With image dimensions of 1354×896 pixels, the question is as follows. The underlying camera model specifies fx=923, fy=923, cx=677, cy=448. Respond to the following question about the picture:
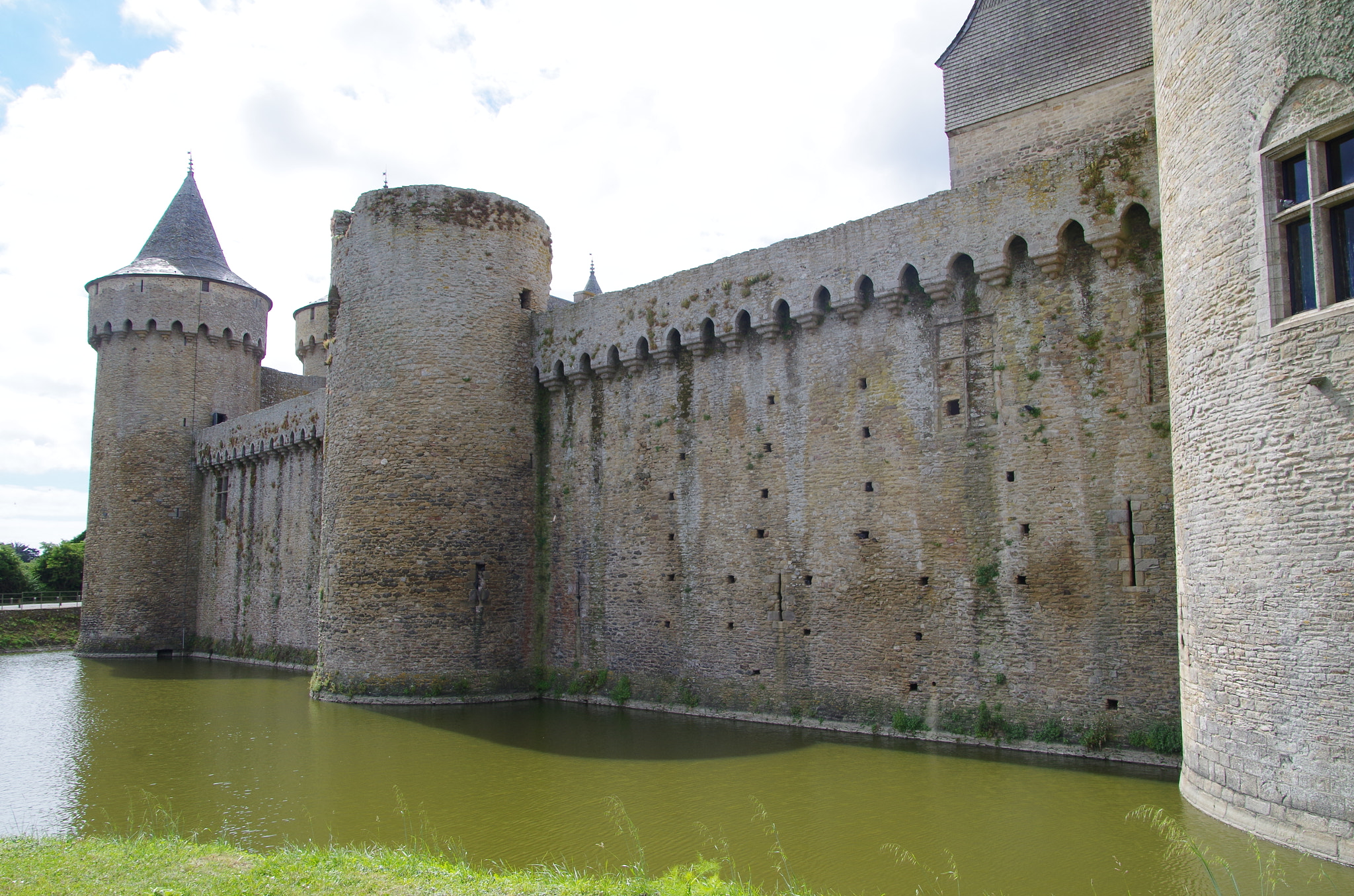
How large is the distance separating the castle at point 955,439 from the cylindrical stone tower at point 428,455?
0.06m

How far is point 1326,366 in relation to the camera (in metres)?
6.48

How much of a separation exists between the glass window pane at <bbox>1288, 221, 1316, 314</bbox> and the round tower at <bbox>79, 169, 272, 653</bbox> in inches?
1108

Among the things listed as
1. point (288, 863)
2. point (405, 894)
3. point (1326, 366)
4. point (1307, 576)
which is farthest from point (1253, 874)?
point (288, 863)

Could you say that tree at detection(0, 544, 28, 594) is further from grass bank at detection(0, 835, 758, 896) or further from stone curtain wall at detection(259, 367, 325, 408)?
grass bank at detection(0, 835, 758, 896)

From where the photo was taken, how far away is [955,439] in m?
11.6

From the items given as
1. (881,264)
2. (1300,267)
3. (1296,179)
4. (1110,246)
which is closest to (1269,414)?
(1300,267)

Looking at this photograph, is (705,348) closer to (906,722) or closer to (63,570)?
(906,722)

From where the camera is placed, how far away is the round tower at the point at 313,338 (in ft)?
122

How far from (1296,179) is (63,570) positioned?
144 feet

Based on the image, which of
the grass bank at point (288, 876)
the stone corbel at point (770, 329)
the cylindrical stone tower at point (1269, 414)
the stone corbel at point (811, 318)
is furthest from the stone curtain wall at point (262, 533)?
the cylindrical stone tower at point (1269, 414)

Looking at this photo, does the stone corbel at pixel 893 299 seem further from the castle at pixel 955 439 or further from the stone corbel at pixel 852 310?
the stone corbel at pixel 852 310

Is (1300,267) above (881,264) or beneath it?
beneath

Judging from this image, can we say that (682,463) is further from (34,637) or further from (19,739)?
(34,637)

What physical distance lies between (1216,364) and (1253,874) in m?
3.79
